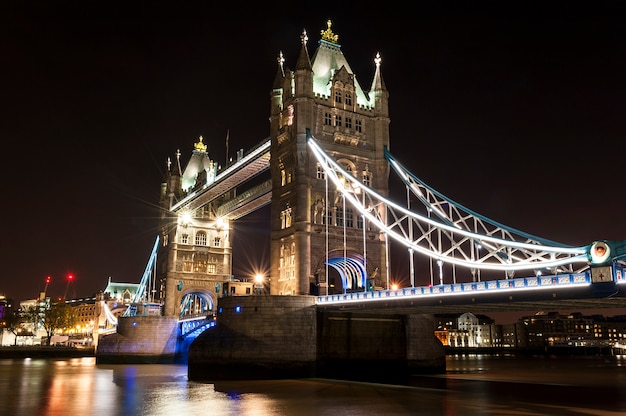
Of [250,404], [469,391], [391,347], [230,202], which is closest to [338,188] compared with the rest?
[391,347]

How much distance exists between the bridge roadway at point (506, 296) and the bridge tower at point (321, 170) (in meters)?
9.47

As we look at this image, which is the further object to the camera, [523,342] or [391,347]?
[523,342]

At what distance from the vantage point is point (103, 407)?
92.0ft

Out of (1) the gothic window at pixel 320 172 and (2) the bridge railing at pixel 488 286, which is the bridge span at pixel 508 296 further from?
(1) the gothic window at pixel 320 172

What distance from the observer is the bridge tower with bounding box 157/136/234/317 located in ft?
265

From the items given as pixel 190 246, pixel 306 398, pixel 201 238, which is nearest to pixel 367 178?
pixel 306 398

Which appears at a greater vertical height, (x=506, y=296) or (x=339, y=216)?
(x=339, y=216)

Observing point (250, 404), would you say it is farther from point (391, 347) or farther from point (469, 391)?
point (391, 347)

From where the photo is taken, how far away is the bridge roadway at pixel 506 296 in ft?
90.1

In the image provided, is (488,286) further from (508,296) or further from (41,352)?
(41,352)

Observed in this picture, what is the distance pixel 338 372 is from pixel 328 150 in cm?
1817

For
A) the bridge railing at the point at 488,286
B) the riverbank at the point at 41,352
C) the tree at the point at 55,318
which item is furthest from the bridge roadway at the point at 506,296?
the tree at the point at 55,318

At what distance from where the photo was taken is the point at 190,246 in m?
82.2

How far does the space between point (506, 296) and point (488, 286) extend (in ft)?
3.51
